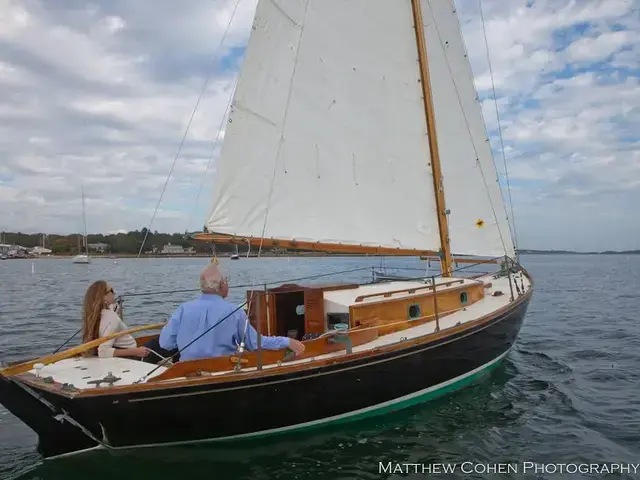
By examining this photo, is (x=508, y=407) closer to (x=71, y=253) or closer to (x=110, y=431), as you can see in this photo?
(x=110, y=431)

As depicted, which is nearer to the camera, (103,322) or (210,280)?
(210,280)

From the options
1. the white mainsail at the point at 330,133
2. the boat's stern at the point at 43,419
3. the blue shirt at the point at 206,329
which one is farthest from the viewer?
the white mainsail at the point at 330,133

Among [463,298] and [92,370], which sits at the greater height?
[463,298]

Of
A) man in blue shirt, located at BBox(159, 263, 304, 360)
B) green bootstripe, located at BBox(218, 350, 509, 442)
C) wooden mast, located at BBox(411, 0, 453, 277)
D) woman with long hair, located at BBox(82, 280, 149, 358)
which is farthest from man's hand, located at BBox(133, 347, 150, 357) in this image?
wooden mast, located at BBox(411, 0, 453, 277)

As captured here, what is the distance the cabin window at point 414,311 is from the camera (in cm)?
894

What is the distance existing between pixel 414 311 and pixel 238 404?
398 centimetres

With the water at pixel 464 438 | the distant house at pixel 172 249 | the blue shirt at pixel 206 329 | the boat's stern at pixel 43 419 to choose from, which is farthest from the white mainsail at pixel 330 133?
the distant house at pixel 172 249

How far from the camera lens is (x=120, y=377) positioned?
19.7ft

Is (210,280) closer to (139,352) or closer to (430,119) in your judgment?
(139,352)

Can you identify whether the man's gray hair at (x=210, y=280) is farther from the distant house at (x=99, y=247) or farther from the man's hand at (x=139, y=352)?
the distant house at (x=99, y=247)

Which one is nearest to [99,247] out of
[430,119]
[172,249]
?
[172,249]

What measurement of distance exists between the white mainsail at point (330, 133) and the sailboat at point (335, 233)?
0.03m

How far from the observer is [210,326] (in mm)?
6258

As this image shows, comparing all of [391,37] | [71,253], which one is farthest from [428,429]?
[71,253]
